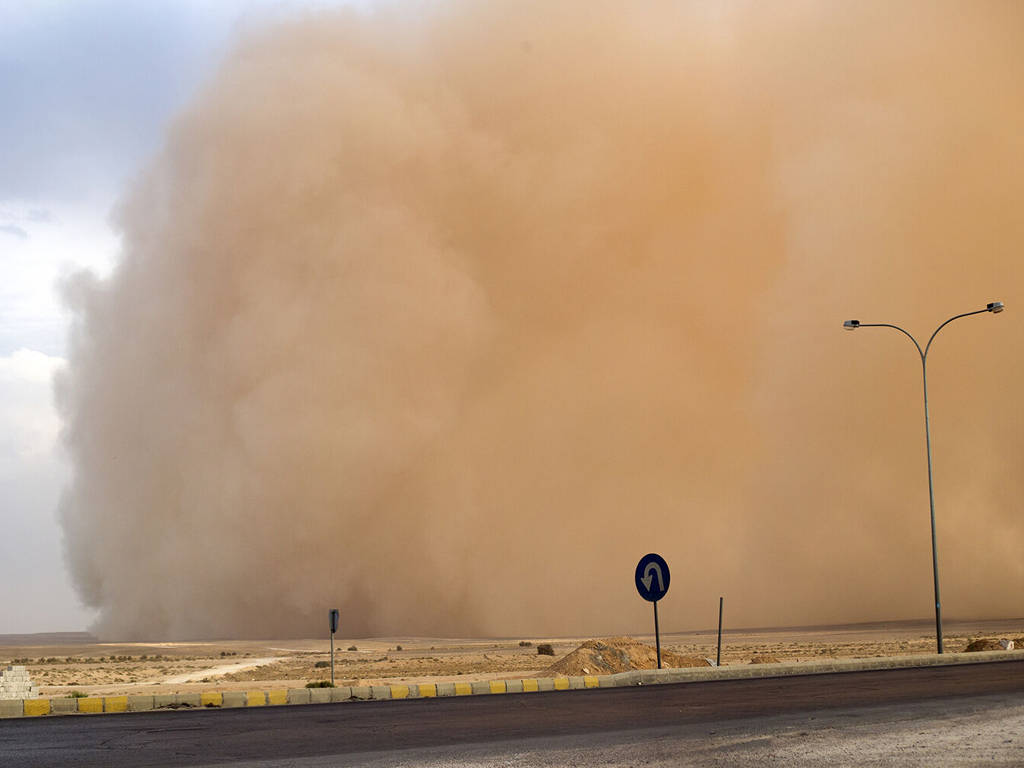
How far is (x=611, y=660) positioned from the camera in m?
20.4

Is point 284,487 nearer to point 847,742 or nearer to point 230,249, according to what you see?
point 230,249

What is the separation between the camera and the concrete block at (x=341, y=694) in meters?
14.9

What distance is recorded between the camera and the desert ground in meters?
20.7

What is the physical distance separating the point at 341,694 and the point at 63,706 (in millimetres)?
3302

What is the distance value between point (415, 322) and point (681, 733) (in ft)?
140

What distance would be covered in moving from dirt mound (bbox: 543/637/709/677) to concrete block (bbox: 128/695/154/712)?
22.4ft

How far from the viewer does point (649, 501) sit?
52406 mm

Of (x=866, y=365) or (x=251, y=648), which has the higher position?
(x=866, y=365)

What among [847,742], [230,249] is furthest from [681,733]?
[230,249]

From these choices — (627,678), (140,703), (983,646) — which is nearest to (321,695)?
(140,703)

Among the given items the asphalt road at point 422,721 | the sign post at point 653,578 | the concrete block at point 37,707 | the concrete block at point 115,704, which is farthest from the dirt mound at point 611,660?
the concrete block at point 37,707

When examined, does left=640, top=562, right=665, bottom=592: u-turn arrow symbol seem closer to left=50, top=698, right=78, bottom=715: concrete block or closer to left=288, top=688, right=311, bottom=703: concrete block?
left=288, top=688, right=311, bottom=703: concrete block

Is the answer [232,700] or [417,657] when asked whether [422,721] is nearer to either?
[232,700]

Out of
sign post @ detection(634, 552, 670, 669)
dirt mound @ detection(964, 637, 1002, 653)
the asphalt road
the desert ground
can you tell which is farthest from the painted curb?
dirt mound @ detection(964, 637, 1002, 653)
